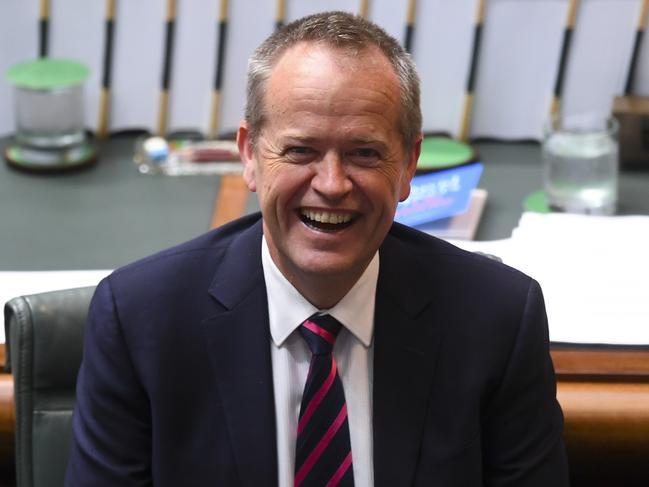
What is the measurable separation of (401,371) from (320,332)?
0.12 metres

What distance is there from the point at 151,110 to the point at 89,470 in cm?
133

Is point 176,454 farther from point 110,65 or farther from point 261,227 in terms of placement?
point 110,65

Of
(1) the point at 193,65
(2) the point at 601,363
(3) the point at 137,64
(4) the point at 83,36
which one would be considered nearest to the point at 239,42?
(1) the point at 193,65

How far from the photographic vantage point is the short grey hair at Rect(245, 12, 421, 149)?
1.52 m

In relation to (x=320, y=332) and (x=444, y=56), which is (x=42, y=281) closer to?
(x=320, y=332)

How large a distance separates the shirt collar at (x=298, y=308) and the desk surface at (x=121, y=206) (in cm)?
66

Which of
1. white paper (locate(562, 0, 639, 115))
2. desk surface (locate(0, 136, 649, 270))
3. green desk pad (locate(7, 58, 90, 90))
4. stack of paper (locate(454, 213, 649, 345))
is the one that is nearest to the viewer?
stack of paper (locate(454, 213, 649, 345))

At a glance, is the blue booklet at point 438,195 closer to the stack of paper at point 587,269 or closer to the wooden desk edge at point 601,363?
the stack of paper at point 587,269

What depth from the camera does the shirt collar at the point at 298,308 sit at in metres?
1.63

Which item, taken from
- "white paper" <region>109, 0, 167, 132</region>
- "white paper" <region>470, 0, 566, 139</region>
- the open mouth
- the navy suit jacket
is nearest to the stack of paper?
the navy suit jacket

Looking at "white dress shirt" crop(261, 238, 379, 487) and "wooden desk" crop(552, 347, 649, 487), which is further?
"wooden desk" crop(552, 347, 649, 487)

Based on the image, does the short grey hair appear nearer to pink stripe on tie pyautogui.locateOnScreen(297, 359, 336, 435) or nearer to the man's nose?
the man's nose

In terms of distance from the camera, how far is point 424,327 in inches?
65.6

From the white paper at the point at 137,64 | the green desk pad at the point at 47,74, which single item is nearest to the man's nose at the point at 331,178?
the green desk pad at the point at 47,74
